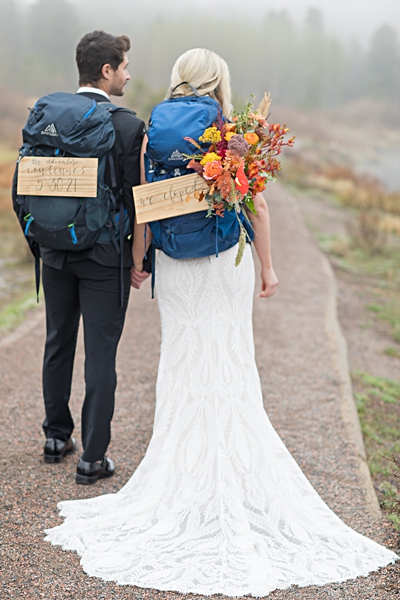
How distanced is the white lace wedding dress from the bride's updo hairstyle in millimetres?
665

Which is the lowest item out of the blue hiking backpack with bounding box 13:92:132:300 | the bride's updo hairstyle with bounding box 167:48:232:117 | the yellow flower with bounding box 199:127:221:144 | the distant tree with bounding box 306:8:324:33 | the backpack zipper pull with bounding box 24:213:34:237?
the backpack zipper pull with bounding box 24:213:34:237

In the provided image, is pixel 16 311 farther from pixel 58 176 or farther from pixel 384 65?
pixel 384 65

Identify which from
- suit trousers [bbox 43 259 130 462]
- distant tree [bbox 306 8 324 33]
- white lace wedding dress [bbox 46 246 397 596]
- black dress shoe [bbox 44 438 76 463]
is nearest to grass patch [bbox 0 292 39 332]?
black dress shoe [bbox 44 438 76 463]

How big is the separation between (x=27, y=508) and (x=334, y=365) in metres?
3.27

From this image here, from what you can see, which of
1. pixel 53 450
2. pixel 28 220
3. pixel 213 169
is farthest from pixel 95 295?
pixel 53 450

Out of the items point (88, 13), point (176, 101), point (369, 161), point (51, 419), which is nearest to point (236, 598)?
point (51, 419)

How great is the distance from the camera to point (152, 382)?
5.23m

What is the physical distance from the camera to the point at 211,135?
8.70 feet

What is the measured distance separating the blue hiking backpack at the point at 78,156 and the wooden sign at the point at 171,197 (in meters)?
0.21

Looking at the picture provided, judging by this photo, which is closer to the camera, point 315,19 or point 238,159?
point 238,159

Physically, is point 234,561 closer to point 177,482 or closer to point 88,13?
point 177,482

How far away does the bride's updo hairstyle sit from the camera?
277 centimetres

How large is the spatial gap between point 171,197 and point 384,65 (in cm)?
11797

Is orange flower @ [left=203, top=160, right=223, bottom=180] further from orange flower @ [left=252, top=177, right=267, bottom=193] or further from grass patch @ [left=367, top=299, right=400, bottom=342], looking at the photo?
grass patch @ [left=367, top=299, right=400, bottom=342]
